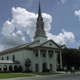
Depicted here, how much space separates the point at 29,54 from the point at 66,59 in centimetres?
1970

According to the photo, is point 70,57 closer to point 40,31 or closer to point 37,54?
point 37,54

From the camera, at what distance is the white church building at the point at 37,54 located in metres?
60.2

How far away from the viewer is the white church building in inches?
2371

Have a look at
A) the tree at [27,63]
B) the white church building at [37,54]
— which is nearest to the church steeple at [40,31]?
the white church building at [37,54]

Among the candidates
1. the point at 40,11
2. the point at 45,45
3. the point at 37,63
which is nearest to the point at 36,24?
the point at 40,11

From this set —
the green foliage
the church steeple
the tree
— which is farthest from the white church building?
the green foliage

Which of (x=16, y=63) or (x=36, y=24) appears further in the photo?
(x=36, y=24)

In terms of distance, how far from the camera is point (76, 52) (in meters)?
73.0

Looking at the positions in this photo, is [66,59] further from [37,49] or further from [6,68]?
[6,68]

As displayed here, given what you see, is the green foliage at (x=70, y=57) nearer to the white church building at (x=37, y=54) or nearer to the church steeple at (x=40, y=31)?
the white church building at (x=37, y=54)

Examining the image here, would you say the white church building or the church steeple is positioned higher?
the church steeple

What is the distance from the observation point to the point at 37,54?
62.8 meters

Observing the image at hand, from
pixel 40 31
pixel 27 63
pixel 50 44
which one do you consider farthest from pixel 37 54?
pixel 40 31

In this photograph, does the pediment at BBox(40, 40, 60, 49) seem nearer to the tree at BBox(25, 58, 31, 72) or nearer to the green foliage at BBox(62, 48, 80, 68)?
the tree at BBox(25, 58, 31, 72)
